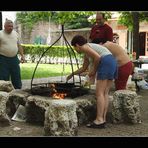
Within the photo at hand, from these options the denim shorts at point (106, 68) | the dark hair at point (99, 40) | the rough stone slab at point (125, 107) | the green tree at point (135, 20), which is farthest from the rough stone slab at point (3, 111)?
the green tree at point (135, 20)

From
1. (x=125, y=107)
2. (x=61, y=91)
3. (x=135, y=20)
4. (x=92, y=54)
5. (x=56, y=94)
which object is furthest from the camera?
(x=135, y=20)

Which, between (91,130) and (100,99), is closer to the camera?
(91,130)

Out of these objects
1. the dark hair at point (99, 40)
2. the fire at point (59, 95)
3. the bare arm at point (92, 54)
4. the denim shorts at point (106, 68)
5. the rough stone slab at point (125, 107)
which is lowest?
the rough stone slab at point (125, 107)

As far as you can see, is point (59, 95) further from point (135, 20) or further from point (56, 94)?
point (135, 20)

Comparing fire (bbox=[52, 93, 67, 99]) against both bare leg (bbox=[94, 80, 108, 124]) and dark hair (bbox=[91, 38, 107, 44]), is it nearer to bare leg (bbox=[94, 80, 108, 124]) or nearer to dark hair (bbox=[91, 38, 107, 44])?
bare leg (bbox=[94, 80, 108, 124])

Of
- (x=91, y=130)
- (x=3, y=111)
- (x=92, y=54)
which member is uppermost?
(x=92, y=54)

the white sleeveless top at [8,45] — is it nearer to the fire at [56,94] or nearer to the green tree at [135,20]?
the fire at [56,94]

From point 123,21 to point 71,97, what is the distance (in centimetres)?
1382

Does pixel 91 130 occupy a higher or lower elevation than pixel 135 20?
lower

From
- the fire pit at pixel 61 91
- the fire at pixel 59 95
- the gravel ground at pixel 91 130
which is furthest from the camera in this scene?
the fire pit at pixel 61 91

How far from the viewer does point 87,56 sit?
7.95m

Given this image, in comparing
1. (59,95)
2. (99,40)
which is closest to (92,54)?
(59,95)
